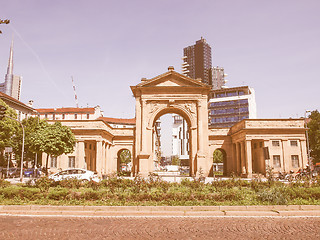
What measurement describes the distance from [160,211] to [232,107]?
113m

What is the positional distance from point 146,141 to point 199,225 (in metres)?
31.6

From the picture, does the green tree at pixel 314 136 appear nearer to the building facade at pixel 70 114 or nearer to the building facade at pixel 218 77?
the building facade at pixel 70 114

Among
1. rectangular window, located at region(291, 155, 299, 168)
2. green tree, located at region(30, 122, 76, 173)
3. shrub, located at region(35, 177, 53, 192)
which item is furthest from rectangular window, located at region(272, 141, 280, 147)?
shrub, located at region(35, 177, 53, 192)

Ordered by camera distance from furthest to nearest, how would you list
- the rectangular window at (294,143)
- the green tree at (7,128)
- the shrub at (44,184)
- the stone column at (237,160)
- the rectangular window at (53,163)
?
the stone column at (237,160) < the green tree at (7,128) < the rectangular window at (53,163) < the rectangular window at (294,143) < the shrub at (44,184)

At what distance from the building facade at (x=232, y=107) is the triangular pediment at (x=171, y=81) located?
7880 centimetres

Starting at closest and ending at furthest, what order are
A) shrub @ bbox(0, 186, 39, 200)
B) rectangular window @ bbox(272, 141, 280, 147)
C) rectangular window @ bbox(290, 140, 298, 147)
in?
shrub @ bbox(0, 186, 39, 200), rectangular window @ bbox(272, 141, 280, 147), rectangular window @ bbox(290, 140, 298, 147)

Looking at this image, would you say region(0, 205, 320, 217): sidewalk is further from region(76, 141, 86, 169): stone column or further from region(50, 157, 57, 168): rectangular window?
region(50, 157, 57, 168): rectangular window

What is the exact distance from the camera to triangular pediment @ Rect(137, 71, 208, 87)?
4144cm

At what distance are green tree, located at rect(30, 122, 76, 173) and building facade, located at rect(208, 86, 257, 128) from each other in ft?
306

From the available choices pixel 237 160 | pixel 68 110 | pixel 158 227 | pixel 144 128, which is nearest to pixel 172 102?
pixel 144 128

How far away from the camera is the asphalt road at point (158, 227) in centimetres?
769

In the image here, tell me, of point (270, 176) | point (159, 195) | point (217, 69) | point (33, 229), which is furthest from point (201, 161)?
point (217, 69)

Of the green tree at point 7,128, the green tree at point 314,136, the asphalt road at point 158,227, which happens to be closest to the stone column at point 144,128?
the green tree at point 7,128

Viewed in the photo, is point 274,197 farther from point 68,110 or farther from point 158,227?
point 68,110
